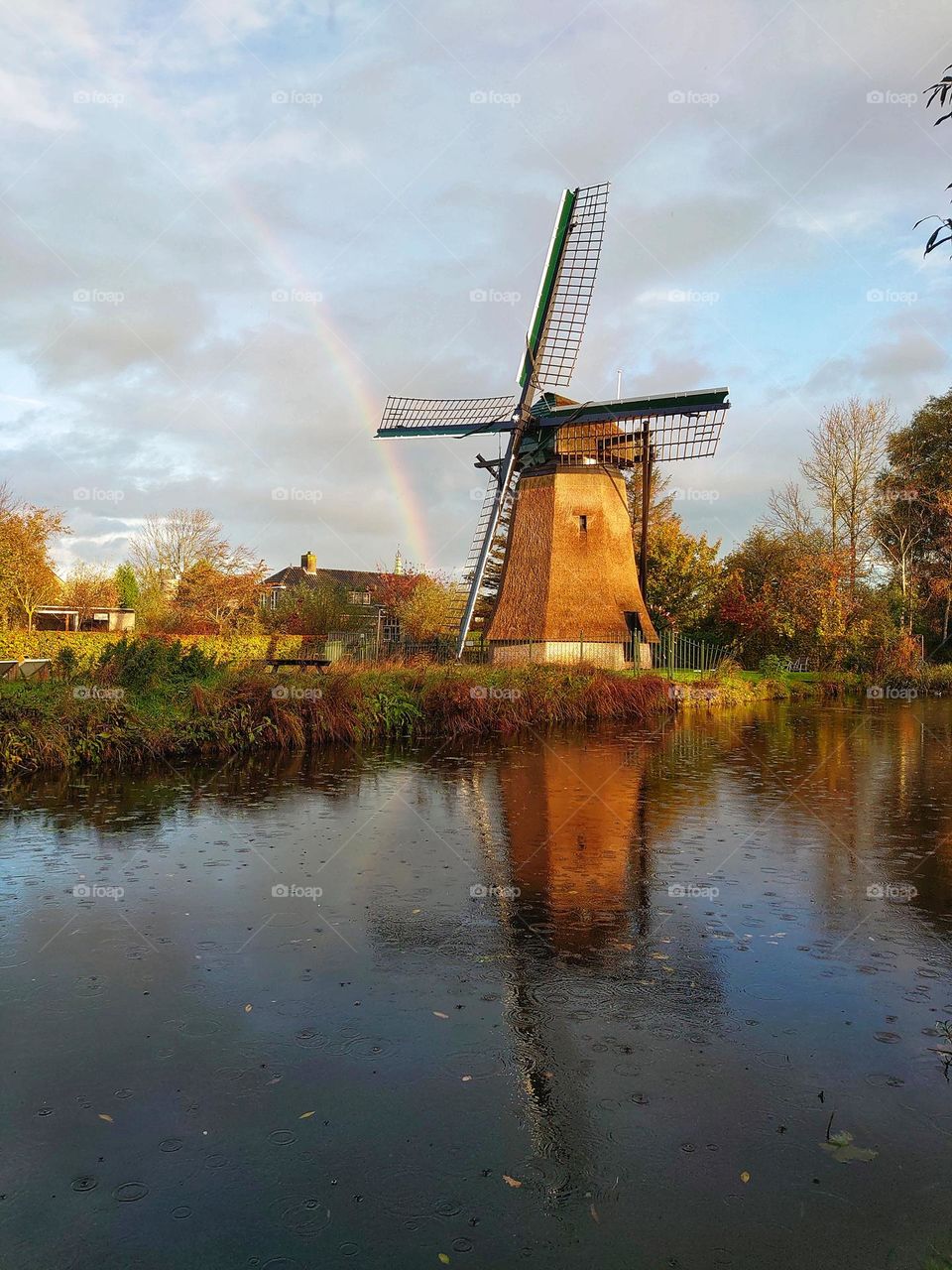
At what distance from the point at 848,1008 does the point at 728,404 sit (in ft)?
76.2

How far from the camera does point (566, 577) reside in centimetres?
2688

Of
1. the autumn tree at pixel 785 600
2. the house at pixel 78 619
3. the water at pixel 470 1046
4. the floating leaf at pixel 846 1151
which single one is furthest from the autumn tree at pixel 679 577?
the floating leaf at pixel 846 1151

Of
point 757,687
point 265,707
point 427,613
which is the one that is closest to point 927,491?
point 757,687

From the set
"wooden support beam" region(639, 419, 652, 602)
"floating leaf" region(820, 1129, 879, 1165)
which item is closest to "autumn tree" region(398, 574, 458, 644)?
"wooden support beam" region(639, 419, 652, 602)

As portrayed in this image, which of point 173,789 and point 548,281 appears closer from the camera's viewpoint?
point 173,789

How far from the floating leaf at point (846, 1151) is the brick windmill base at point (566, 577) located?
890 inches

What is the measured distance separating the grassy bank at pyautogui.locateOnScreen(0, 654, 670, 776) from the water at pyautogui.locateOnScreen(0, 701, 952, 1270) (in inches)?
150

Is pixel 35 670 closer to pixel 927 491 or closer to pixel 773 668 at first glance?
pixel 773 668

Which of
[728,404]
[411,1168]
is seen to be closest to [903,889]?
[411,1168]

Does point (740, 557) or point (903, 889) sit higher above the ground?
point (740, 557)

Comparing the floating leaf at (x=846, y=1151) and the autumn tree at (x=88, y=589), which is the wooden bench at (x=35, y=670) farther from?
the autumn tree at (x=88, y=589)

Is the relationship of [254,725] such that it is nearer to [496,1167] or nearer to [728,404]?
[496,1167]

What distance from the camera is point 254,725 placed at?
1511 cm

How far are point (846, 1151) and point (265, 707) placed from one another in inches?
508
